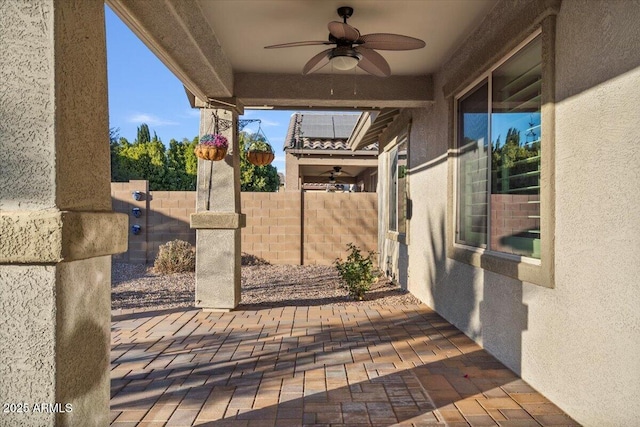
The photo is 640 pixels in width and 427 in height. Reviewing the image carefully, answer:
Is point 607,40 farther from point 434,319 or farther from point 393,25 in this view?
point 434,319

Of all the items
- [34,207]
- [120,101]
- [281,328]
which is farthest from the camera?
[120,101]

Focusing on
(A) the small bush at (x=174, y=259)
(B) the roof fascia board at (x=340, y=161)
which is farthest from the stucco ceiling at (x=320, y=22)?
(B) the roof fascia board at (x=340, y=161)

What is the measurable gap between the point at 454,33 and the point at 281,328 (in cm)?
378

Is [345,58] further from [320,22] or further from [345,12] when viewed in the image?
[320,22]

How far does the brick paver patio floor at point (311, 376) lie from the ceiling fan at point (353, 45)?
9.09 ft

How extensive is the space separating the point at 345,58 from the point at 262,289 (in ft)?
16.6

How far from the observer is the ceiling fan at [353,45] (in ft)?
12.6

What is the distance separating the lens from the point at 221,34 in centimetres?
489

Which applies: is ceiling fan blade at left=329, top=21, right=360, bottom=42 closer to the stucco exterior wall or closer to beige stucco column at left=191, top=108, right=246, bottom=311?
the stucco exterior wall

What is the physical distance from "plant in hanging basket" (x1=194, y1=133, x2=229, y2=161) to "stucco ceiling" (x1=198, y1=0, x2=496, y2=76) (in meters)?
1.00

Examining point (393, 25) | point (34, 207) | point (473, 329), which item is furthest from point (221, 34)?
point (473, 329)

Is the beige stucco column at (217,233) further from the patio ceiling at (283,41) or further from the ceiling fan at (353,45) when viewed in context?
the ceiling fan at (353,45)

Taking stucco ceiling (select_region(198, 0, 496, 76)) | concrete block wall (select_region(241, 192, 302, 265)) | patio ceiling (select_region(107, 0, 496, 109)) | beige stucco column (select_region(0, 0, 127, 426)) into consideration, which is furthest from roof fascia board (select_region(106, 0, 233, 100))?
concrete block wall (select_region(241, 192, 302, 265))

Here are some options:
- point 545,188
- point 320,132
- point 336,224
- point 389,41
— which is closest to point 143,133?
point 320,132
